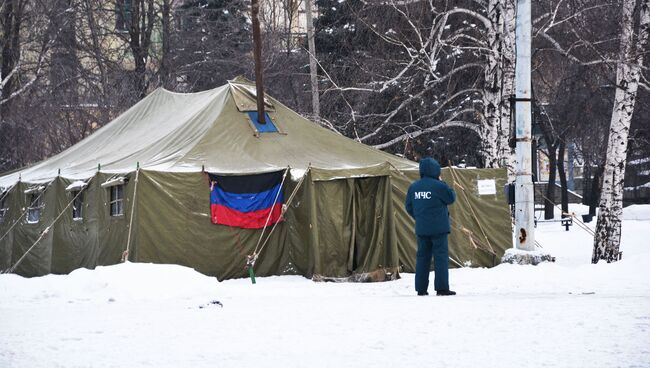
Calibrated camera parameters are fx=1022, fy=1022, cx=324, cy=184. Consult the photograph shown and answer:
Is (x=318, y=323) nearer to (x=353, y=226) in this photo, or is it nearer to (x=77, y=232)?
(x=353, y=226)

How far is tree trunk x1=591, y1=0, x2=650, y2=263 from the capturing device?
1947 centimetres

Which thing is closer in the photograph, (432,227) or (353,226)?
(432,227)

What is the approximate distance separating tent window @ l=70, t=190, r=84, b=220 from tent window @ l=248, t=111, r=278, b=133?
→ 11.7ft

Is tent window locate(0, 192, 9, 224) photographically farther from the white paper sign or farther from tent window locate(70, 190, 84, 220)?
the white paper sign

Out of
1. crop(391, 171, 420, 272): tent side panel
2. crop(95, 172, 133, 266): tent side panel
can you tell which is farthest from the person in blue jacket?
crop(95, 172, 133, 266): tent side panel

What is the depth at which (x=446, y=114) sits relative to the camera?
101ft

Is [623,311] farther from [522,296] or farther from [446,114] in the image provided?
[446,114]

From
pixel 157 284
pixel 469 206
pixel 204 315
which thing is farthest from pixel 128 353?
pixel 469 206

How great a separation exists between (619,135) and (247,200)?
24.2 feet

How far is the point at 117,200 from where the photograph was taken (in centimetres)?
1800

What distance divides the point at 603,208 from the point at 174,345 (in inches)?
533

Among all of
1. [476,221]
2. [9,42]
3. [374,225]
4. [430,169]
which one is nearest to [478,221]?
[476,221]

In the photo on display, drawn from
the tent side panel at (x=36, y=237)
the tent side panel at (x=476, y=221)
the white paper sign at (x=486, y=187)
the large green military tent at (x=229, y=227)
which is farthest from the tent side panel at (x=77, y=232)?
the white paper sign at (x=486, y=187)

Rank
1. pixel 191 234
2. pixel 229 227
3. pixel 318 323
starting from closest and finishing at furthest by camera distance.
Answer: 1. pixel 318 323
2. pixel 191 234
3. pixel 229 227
